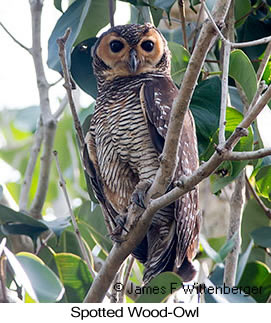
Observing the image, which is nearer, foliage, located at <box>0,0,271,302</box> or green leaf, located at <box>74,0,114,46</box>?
foliage, located at <box>0,0,271,302</box>

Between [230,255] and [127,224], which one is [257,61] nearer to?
[230,255]

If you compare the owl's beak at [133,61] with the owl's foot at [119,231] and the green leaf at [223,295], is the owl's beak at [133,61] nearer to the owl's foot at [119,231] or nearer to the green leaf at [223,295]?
the owl's foot at [119,231]

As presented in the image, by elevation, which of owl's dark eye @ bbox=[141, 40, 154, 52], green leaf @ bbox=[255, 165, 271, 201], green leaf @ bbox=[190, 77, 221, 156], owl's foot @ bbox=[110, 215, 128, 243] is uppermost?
owl's dark eye @ bbox=[141, 40, 154, 52]

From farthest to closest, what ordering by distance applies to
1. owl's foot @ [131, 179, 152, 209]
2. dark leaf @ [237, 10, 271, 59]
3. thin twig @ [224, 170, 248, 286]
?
dark leaf @ [237, 10, 271, 59] < thin twig @ [224, 170, 248, 286] < owl's foot @ [131, 179, 152, 209]

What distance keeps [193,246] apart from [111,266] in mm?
566

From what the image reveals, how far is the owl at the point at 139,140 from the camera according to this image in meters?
2.51

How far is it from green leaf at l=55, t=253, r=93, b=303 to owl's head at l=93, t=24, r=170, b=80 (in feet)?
2.85

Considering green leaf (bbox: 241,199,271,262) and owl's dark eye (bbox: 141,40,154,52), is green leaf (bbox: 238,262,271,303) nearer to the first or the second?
green leaf (bbox: 241,199,271,262)

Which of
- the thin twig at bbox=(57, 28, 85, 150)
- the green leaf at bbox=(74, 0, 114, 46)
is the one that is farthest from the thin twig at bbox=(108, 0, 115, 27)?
the thin twig at bbox=(57, 28, 85, 150)

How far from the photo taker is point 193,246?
2.58m

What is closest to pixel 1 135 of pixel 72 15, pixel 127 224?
pixel 72 15

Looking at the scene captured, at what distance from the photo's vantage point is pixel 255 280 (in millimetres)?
2326

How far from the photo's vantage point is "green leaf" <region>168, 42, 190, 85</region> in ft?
8.70
